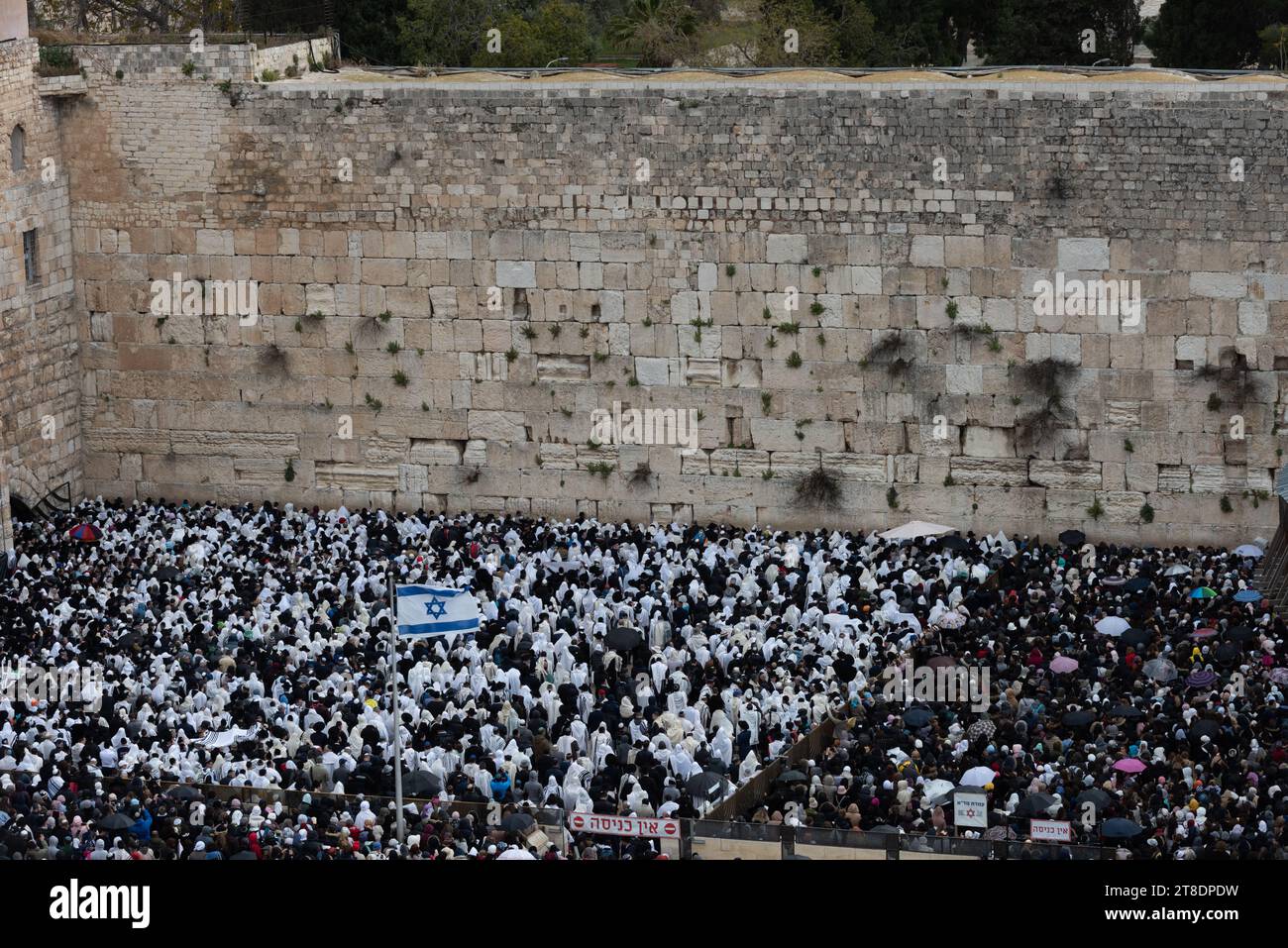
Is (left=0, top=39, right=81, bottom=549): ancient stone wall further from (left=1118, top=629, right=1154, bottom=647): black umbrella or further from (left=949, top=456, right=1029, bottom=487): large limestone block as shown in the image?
(left=1118, top=629, right=1154, bottom=647): black umbrella

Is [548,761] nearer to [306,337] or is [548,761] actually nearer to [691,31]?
[306,337]

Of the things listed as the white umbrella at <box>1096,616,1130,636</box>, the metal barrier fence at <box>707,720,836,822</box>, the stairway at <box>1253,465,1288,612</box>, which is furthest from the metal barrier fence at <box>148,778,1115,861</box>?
the stairway at <box>1253,465,1288,612</box>

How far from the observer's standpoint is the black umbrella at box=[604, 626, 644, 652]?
2602cm

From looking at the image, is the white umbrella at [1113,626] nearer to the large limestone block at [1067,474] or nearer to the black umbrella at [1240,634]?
the black umbrella at [1240,634]

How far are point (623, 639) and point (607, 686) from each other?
1066mm

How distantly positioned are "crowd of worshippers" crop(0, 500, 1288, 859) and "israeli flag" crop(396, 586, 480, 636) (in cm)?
122

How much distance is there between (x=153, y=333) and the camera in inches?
1276

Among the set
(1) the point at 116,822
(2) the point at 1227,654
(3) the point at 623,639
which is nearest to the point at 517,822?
(1) the point at 116,822

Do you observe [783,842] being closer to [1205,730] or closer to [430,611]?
[430,611]

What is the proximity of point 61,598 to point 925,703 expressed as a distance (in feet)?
35.7

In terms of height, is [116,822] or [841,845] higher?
[116,822]

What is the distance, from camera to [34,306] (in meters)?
31.7
